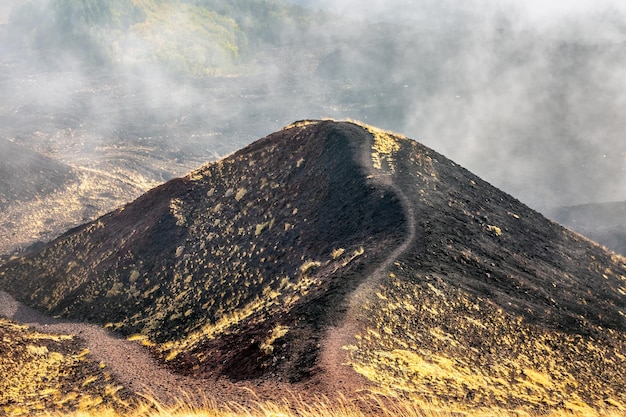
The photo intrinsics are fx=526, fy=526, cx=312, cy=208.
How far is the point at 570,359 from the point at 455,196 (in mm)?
12302

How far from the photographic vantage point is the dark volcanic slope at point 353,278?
15406 mm

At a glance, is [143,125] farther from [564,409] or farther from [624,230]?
[564,409]

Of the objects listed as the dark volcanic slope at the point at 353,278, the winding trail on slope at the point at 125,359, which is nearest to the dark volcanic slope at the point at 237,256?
the dark volcanic slope at the point at 353,278

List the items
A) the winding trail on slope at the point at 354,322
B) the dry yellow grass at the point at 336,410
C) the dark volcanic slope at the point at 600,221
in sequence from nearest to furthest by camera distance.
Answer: the dry yellow grass at the point at 336,410 → the winding trail on slope at the point at 354,322 → the dark volcanic slope at the point at 600,221

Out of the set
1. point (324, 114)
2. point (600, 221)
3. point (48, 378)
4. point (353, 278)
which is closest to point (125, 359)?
point (48, 378)

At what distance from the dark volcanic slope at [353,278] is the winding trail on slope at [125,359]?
2.71ft

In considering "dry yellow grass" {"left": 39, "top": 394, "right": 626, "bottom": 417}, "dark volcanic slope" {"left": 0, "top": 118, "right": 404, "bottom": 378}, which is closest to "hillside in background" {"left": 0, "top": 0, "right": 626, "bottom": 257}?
"dark volcanic slope" {"left": 0, "top": 118, "right": 404, "bottom": 378}

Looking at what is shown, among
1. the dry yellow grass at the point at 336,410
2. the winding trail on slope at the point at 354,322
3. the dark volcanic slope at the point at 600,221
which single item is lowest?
the dry yellow grass at the point at 336,410

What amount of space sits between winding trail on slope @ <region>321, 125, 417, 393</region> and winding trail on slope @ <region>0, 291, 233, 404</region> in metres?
3.50

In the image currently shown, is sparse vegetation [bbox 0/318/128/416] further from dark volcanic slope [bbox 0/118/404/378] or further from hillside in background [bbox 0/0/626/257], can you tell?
hillside in background [bbox 0/0/626/257]

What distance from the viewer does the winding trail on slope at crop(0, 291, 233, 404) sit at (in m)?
16.1

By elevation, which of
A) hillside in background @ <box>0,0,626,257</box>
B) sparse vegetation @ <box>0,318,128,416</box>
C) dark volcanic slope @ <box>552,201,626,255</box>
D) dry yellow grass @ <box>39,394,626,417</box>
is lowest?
sparse vegetation @ <box>0,318,128,416</box>

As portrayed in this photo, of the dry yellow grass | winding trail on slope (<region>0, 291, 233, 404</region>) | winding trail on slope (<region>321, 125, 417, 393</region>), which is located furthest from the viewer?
winding trail on slope (<region>0, 291, 233, 404</region>)

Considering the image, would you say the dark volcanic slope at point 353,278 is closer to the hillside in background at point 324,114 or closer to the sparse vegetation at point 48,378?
the sparse vegetation at point 48,378
